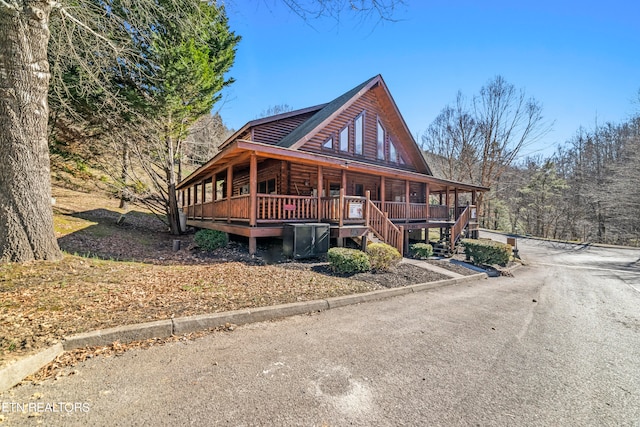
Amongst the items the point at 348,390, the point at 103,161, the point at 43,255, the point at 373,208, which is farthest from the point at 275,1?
the point at 103,161

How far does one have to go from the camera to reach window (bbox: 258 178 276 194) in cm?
1406

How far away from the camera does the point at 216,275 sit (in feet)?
21.4

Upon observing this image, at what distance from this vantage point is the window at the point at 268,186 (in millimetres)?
14059

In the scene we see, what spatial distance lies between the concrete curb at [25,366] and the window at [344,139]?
13143 mm

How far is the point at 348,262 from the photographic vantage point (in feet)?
24.6

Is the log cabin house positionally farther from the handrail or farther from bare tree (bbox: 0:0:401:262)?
bare tree (bbox: 0:0:401:262)

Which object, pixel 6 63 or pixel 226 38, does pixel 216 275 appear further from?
pixel 226 38

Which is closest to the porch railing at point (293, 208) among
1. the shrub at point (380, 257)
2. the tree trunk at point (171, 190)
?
the shrub at point (380, 257)

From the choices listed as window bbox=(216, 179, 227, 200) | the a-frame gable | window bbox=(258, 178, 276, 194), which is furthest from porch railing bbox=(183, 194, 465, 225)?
window bbox=(216, 179, 227, 200)

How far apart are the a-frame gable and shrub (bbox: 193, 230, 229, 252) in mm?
5067

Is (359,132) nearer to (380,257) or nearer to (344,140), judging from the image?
(344,140)

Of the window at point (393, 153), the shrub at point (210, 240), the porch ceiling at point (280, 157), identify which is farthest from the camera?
the window at point (393, 153)

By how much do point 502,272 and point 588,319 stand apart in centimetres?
492

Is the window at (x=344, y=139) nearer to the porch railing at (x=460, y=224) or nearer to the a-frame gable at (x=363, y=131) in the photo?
the a-frame gable at (x=363, y=131)
